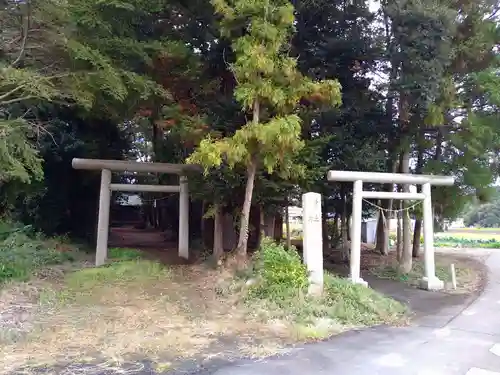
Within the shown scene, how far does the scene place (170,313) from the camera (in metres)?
6.57

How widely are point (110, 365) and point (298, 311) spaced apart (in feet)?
9.49

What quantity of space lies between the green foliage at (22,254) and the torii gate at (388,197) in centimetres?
583

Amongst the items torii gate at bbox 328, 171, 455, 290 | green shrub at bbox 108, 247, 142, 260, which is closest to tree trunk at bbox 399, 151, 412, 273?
torii gate at bbox 328, 171, 455, 290

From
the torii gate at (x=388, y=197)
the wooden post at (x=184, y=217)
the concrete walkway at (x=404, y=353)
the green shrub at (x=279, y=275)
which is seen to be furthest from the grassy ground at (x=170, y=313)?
the wooden post at (x=184, y=217)

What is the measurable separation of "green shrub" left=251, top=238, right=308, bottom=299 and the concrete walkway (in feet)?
4.17

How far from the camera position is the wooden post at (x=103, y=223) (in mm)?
10258

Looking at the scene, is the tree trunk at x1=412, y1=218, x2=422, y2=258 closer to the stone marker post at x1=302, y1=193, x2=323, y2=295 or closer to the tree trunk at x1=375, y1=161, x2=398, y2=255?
the tree trunk at x1=375, y1=161, x2=398, y2=255

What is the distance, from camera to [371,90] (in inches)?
439

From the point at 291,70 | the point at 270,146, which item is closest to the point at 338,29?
the point at 291,70

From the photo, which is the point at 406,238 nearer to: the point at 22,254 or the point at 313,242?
the point at 313,242

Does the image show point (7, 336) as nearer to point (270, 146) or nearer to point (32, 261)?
Result: point (32, 261)

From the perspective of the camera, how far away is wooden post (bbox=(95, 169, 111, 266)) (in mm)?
10258

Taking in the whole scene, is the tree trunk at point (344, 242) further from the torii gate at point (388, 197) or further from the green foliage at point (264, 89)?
the green foliage at point (264, 89)

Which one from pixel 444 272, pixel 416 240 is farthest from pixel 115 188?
pixel 416 240
